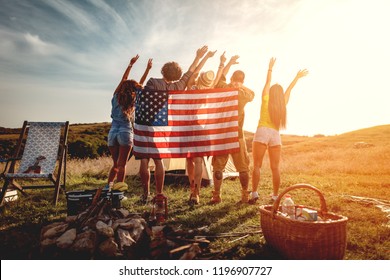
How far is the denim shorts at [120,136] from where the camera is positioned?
5.64 metres

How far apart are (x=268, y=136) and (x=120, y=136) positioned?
114 inches

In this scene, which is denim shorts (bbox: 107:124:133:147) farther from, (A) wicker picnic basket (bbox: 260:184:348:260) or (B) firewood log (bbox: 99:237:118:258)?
(A) wicker picnic basket (bbox: 260:184:348:260)

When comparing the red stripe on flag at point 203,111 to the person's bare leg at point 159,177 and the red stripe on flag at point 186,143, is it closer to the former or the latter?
the red stripe on flag at point 186,143

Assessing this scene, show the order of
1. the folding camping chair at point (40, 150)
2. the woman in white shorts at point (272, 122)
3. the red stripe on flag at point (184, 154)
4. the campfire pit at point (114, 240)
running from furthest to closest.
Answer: the folding camping chair at point (40, 150) → the woman in white shorts at point (272, 122) → the red stripe on flag at point (184, 154) → the campfire pit at point (114, 240)

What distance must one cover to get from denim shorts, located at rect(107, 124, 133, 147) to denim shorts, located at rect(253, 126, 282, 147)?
8.31 ft

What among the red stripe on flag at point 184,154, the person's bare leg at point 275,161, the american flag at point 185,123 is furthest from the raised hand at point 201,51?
the person's bare leg at point 275,161

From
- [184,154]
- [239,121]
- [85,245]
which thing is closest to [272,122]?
[239,121]

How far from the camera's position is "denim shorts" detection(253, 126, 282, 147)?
5.41 meters

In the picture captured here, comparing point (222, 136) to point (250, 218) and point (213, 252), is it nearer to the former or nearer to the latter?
point (250, 218)

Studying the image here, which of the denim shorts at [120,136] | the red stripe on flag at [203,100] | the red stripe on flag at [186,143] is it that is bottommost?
the red stripe on flag at [186,143]

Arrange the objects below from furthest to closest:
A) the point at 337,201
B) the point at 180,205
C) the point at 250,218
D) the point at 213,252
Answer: the point at 337,201, the point at 180,205, the point at 250,218, the point at 213,252
